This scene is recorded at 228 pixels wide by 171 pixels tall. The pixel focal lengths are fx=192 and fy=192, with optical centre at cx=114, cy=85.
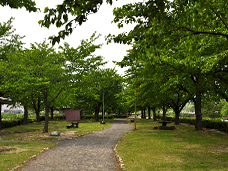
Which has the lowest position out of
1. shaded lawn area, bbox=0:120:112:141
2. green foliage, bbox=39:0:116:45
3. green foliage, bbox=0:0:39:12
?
shaded lawn area, bbox=0:120:112:141

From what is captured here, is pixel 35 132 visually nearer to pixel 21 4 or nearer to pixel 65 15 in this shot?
pixel 21 4

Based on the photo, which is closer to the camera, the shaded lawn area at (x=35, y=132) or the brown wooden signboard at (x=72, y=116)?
the shaded lawn area at (x=35, y=132)

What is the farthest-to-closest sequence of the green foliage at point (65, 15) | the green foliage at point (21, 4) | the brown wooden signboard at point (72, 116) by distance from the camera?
1. the brown wooden signboard at point (72, 116)
2. the green foliage at point (21, 4)
3. the green foliage at point (65, 15)

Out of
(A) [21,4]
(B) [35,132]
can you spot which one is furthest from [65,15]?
(B) [35,132]

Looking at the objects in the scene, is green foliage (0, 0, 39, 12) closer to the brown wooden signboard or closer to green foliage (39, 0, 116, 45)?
green foliage (39, 0, 116, 45)

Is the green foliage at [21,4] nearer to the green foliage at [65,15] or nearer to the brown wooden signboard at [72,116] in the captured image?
the green foliage at [65,15]

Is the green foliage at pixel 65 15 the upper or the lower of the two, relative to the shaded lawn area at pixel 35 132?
upper

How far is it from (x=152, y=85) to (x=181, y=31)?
11643mm

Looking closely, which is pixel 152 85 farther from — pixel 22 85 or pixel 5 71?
pixel 5 71

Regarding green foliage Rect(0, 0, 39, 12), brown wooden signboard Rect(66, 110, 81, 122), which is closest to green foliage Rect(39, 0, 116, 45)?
green foliage Rect(0, 0, 39, 12)

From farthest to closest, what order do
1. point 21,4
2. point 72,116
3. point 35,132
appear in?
point 72,116, point 35,132, point 21,4

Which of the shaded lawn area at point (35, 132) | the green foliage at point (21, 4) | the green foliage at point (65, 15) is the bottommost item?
the shaded lawn area at point (35, 132)

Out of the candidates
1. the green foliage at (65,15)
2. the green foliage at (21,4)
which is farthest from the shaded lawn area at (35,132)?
the green foliage at (65,15)

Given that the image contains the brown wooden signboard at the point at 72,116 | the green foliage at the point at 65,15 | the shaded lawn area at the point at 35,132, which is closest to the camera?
the green foliage at the point at 65,15
